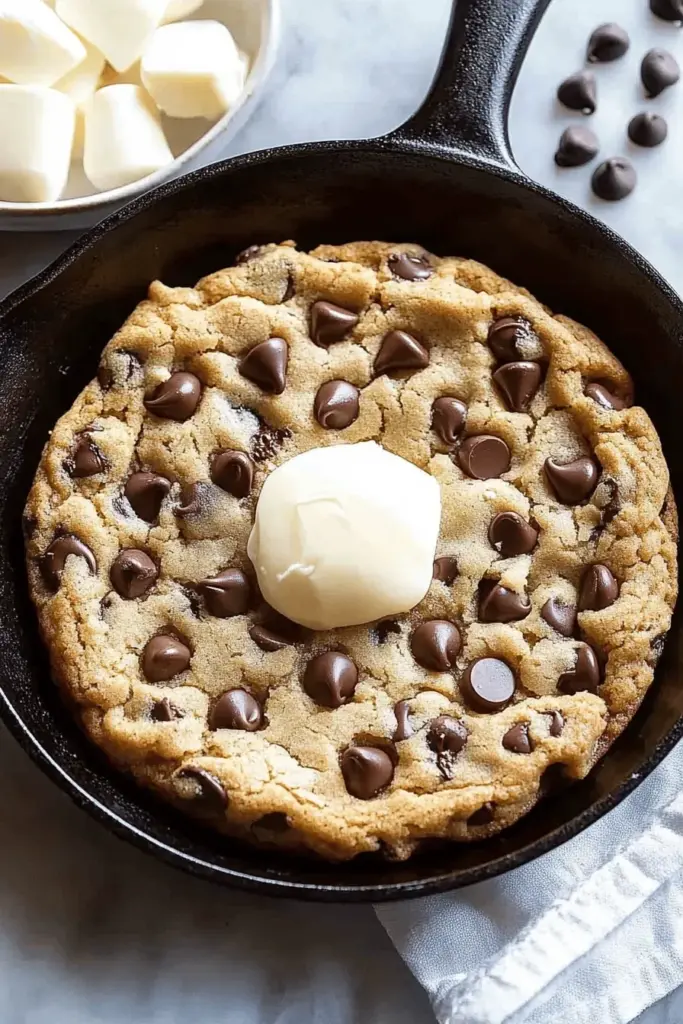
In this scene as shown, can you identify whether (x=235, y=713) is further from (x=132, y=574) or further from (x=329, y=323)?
(x=329, y=323)

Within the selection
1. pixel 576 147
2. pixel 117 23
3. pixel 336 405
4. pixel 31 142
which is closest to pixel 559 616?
pixel 336 405

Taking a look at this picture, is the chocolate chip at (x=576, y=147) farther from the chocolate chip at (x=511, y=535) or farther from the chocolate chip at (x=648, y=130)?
the chocolate chip at (x=511, y=535)

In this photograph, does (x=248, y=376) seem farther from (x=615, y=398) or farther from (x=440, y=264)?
(x=615, y=398)

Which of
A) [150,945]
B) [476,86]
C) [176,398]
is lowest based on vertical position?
[150,945]

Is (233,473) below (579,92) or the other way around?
below

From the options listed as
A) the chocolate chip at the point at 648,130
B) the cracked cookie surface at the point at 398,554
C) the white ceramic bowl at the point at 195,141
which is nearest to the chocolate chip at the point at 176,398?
the cracked cookie surface at the point at 398,554

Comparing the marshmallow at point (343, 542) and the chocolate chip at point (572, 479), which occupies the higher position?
the chocolate chip at point (572, 479)
